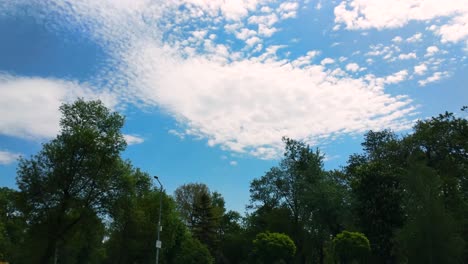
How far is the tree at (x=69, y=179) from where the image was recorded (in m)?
31.4

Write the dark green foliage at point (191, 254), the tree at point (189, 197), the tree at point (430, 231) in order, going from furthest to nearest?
the tree at point (189, 197) → the dark green foliage at point (191, 254) → the tree at point (430, 231)

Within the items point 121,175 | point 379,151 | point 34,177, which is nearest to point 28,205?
point 34,177

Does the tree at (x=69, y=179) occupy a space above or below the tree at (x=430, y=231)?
above

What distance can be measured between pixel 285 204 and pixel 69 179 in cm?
3333

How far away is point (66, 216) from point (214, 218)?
43664 mm

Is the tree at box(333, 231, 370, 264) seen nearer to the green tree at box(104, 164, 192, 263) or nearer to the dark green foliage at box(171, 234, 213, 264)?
the green tree at box(104, 164, 192, 263)

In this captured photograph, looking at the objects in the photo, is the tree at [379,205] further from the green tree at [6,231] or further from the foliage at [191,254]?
the green tree at [6,231]

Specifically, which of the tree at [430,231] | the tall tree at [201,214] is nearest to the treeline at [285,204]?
the tree at [430,231]

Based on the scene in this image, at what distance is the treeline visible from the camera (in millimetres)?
30312

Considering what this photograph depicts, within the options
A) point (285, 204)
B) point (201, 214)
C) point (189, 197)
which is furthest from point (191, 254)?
point (189, 197)

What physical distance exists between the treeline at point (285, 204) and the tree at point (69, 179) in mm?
80

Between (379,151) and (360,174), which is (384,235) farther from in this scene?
(379,151)

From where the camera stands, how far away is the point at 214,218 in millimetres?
73812

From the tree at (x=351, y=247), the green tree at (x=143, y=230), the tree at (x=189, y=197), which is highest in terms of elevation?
the tree at (x=189, y=197)
